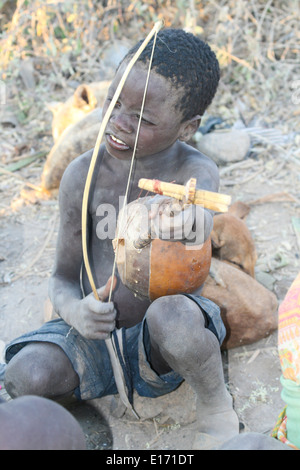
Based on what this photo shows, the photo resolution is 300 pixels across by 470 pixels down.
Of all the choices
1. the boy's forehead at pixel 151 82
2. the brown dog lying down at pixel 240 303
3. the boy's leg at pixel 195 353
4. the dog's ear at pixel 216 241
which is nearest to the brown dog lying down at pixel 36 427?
the boy's leg at pixel 195 353

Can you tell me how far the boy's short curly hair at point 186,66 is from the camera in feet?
6.35

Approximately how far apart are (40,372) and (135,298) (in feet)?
1.66

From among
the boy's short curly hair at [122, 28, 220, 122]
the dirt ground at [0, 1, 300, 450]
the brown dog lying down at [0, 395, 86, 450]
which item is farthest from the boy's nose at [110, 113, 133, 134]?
the dirt ground at [0, 1, 300, 450]

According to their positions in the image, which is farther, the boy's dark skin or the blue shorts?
the blue shorts

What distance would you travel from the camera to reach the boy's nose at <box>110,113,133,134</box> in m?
1.92

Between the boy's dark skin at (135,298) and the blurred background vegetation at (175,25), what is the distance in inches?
136

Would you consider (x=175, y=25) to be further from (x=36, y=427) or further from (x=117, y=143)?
Result: (x=36, y=427)

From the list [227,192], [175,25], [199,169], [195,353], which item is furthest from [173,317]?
[175,25]

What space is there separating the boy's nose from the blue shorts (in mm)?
722

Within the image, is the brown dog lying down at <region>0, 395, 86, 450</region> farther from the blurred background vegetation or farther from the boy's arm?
the blurred background vegetation

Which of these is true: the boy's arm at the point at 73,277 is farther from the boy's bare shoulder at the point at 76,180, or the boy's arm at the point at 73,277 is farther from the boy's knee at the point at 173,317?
the boy's knee at the point at 173,317

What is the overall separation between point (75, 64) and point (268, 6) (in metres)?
2.35

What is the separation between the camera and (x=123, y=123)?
1.92 m

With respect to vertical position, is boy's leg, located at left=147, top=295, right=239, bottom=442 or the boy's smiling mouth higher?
the boy's smiling mouth
